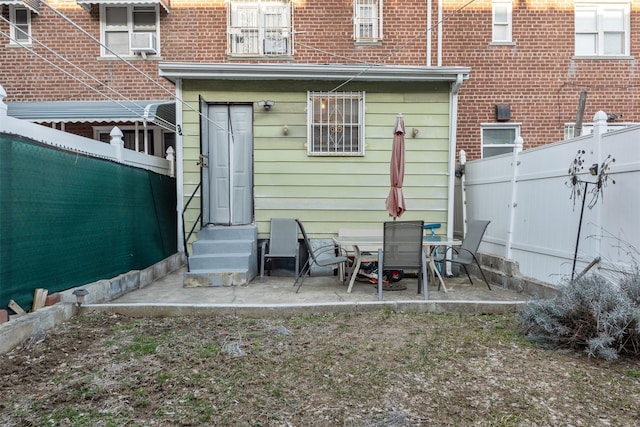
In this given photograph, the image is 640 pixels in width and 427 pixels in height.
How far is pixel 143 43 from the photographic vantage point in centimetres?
968

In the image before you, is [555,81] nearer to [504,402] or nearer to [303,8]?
[303,8]

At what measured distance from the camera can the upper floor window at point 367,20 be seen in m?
9.76

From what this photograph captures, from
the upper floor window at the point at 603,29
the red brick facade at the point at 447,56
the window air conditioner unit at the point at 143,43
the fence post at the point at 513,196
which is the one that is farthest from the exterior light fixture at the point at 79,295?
the upper floor window at the point at 603,29

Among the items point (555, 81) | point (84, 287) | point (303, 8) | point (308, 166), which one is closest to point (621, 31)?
point (555, 81)

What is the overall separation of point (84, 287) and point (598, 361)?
505 cm

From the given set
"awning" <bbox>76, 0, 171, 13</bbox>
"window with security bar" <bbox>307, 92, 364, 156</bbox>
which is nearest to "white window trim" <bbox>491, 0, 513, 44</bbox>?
"window with security bar" <bbox>307, 92, 364, 156</bbox>

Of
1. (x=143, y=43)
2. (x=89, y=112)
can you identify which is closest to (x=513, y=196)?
(x=89, y=112)

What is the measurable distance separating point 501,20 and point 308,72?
5.46m

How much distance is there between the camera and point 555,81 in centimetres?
972

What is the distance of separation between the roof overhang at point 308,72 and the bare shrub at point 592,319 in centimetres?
433

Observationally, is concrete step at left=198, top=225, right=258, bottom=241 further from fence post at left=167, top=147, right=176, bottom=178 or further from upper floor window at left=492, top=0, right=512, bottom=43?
upper floor window at left=492, top=0, right=512, bottom=43

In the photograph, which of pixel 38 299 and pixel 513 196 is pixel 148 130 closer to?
pixel 38 299

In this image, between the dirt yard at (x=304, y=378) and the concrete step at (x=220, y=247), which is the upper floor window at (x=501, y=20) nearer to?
the concrete step at (x=220, y=247)

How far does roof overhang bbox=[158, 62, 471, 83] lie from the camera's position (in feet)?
22.8
